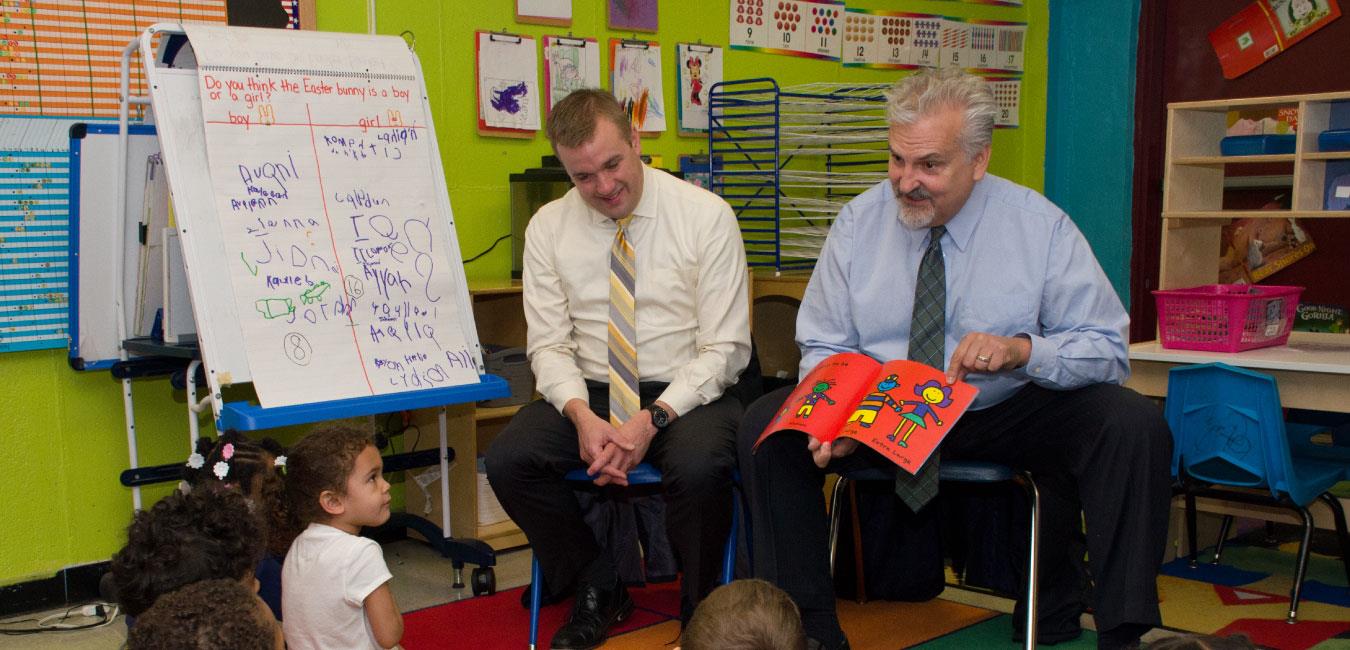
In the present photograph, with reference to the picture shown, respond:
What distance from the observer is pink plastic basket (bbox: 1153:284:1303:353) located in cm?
294

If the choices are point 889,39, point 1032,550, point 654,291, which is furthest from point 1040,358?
point 889,39

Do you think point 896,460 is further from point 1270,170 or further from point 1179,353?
point 1270,170

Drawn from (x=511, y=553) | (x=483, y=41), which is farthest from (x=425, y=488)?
(x=483, y=41)

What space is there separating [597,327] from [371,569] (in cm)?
90

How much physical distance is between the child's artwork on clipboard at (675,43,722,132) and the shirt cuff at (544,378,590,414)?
65.3 inches

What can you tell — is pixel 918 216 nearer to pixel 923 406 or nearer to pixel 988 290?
pixel 988 290

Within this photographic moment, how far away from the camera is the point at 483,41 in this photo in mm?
3600

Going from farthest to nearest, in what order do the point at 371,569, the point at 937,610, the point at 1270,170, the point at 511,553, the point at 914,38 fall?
the point at 914,38 < the point at 1270,170 < the point at 511,553 < the point at 937,610 < the point at 371,569

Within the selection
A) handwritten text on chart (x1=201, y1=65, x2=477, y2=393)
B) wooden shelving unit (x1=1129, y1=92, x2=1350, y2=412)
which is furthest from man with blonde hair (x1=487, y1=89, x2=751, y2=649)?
wooden shelving unit (x1=1129, y1=92, x2=1350, y2=412)

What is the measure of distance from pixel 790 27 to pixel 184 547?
10.3 feet

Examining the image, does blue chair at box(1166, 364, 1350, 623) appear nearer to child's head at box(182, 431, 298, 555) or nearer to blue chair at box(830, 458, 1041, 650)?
blue chair at box(830, 458, 1041, 650)

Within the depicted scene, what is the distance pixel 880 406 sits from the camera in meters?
2.17

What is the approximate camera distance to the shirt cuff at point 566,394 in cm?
262

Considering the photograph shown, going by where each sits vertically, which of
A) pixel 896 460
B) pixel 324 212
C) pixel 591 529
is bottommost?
pixel 591 529
